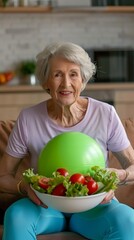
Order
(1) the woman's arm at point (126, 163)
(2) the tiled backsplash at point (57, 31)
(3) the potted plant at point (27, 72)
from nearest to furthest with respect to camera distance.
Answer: (1) the woman's arm at point (126, 163)
(3) the potted plant at point (27, 72)
(2) the tiled backsplash at point (57, 31)

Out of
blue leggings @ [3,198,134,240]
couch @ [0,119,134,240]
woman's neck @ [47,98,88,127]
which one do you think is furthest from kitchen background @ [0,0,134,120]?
blue leggings @ [3,198,134,240]

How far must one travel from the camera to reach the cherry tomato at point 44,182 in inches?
80.1

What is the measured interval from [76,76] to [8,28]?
3.27 m

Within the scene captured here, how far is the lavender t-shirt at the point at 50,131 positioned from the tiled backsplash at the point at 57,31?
3.18m

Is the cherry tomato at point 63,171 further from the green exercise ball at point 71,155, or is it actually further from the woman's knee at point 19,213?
the woman's knee at point 19,213

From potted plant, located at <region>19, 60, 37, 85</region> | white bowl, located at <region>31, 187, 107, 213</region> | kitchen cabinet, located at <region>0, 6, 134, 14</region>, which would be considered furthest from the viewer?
potted plant, located at <region>19, 60, 37, 85</region>

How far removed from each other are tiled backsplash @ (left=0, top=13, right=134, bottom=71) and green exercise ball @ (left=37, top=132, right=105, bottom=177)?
3.43m

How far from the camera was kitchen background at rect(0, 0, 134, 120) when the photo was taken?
17.9ft

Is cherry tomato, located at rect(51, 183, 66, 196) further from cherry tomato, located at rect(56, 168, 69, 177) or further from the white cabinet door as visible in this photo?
the white cabinet door

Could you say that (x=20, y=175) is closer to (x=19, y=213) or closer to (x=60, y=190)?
(x=19, y=213)

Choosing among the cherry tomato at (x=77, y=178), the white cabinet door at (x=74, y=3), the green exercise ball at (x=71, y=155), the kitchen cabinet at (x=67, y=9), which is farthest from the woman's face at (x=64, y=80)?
the white cabinet door at (x=74, y=3)

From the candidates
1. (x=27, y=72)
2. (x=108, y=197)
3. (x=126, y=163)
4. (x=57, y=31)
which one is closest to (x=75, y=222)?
(x=108, y=197)

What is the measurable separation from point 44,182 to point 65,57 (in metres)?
0.55

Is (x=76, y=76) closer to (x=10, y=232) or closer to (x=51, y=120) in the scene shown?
(x=51, y=120)
